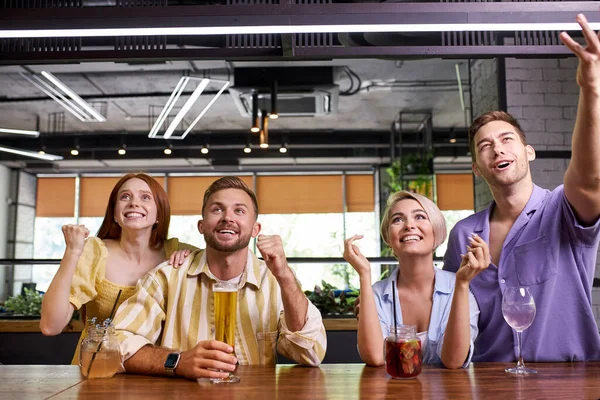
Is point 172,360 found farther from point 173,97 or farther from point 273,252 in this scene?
point 173,97

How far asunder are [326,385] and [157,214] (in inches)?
43.2

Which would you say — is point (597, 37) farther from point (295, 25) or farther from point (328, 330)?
point (328, 330)

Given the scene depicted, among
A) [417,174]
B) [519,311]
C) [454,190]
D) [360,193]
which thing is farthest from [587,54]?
[454,190]

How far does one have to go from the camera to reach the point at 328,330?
4.17 metres

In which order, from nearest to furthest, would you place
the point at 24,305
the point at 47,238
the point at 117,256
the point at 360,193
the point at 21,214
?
the point at 117,256, the point at 24,305, the point at 21,214, the point at 47,238, the point at 360,193

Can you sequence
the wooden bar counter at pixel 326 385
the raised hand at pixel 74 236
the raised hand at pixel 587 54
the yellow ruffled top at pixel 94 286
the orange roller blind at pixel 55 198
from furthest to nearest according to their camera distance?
the orange roller blind at pixel 55 198 → the yellow ruffled top at pixel 94 286 → the raised hand at pixel 74 236 → the raised hand at pixel 587 54 → the wooden bar counter at pixel 326 385

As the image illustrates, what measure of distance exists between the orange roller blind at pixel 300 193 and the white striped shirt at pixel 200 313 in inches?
445

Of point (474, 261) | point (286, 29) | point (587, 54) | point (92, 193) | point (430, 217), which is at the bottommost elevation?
point (474, 261)

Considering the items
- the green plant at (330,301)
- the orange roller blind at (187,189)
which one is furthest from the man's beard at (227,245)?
the orange roller blind at (187,189)

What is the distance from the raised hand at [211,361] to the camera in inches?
63.6

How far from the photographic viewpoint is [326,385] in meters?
1.59

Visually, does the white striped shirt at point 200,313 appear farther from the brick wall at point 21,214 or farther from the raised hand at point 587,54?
the brick wall at point 21,214

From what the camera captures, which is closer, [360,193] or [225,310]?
[225,310]

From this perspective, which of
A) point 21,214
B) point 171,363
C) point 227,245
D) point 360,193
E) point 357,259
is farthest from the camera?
point 360,193
